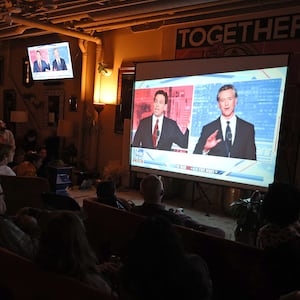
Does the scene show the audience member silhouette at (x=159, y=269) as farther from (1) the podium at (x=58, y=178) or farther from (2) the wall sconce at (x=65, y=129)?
(2) the wall sconce at (x=65, y=129)

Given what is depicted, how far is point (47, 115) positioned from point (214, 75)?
4564 mm

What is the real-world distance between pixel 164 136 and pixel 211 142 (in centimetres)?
81

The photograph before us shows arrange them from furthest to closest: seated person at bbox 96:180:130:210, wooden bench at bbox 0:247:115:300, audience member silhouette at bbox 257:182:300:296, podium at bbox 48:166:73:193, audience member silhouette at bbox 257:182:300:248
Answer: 1. podium at bbox 48:166:73:193
2. seated person at bbox 96:180:130:210
3. audience member silhouette at bbox 257:182:300:248
4. audience member silhouette at bbox 257:182:300:296
5. wooden bench at bbox 0:247:115:300

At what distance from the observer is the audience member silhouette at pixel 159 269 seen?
1203mm

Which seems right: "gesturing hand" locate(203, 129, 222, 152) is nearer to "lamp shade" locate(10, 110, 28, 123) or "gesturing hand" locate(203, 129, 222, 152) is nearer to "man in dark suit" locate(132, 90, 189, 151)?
"man in dark suit" locate(132, 90, 189, 151)

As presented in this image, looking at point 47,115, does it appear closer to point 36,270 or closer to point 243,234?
point 243,234

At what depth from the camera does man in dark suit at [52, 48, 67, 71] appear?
7102 mm

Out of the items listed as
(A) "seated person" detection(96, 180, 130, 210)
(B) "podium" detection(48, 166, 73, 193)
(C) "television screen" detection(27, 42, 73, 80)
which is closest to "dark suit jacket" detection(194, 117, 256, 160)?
(B) "podium" detection(48, 166, 73, 193)

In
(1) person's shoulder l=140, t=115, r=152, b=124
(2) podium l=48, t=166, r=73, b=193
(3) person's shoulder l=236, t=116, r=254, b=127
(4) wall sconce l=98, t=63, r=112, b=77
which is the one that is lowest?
(2) podium l=48, t=166, r=73, b=193

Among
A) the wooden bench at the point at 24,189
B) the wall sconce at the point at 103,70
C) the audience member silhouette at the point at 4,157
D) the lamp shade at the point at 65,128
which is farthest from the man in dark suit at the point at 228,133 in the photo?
the lamp shade at the point at 65,128

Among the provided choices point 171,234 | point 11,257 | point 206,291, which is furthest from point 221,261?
point 11,257

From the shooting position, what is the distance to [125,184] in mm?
6422

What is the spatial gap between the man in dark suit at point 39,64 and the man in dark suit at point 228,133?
161 inches

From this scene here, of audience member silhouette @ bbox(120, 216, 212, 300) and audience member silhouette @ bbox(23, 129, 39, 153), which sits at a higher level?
audience member silhouette @ bbox(120, 216, 212, 300)
